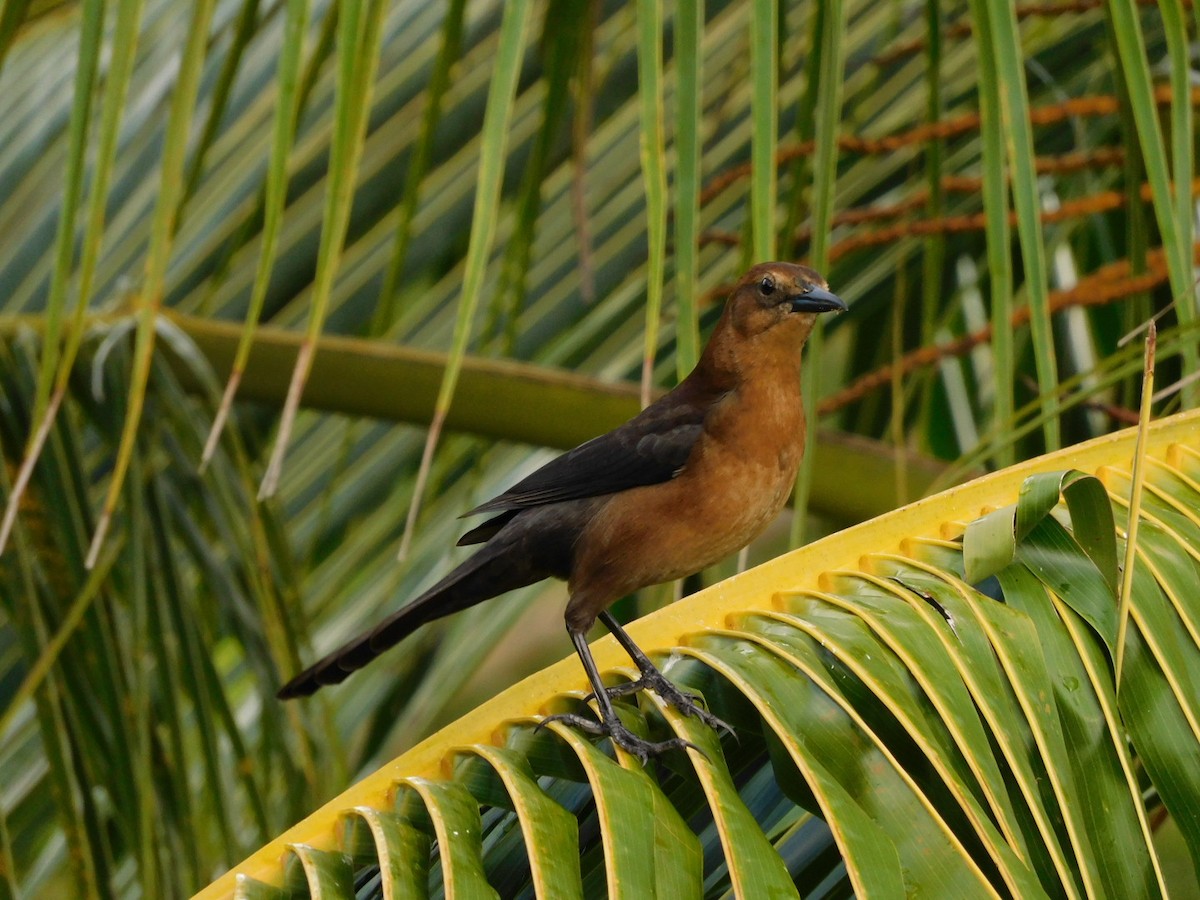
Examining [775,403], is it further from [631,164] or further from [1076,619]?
[631,164]

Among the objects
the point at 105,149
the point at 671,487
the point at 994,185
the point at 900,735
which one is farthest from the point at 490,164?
the point at 671,487

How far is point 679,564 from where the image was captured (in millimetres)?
2594

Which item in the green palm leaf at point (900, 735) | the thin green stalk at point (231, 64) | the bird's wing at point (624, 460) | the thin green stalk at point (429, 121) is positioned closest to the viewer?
the green palm leaf at point (900, 735)

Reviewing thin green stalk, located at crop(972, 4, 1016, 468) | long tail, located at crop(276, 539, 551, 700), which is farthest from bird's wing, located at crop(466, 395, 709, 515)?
thin green stalk, located at crop(972, 4, 1016, 468)

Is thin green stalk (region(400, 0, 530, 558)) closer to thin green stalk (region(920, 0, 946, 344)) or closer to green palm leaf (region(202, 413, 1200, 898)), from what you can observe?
green palm leaf (region(202, 413, 1200, 898))

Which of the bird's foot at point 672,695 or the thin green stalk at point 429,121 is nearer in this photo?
the bird's foot at point 672,695

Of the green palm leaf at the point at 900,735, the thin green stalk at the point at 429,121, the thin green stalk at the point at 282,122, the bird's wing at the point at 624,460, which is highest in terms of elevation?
Answer: the thin green stalk at the point at 429,121

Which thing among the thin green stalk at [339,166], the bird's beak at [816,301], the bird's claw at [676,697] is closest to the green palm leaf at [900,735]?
the bird's claw at [676,697]

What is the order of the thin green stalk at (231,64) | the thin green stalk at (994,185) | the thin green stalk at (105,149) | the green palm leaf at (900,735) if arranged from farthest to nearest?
the thin green stalk at (231,64) < the thin green stalk at (994,185) < the thin green stalk at (105,149) < the green palm leaf at (900,735)

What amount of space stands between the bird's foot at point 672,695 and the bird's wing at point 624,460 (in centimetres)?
62

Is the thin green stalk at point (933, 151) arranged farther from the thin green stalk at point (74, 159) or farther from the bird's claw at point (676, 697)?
the thin green stalk at point (74, 159)

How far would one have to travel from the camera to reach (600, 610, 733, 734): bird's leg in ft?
5.94

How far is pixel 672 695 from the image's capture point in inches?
74.9

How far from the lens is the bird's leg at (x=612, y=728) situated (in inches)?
70.6
